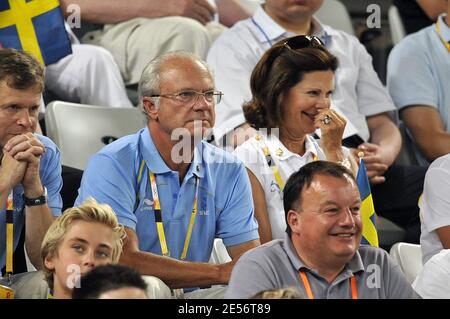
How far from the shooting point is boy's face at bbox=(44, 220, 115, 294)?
339 cm

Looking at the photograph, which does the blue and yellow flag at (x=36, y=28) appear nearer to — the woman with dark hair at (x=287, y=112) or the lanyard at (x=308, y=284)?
the woman with dark hair at (x=287, y=112)

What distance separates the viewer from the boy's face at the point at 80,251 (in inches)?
133

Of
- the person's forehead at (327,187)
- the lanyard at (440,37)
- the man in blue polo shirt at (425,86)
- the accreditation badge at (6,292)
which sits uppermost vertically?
the person's forehead at (327,187)

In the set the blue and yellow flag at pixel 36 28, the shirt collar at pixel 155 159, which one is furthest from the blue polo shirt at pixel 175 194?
the blue and yellow flag at pixel 36 28

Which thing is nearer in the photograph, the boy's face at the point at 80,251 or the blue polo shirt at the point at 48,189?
the boy's face at the point at 80,251

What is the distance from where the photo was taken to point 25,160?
376 cm

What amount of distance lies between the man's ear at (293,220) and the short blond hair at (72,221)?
53cm

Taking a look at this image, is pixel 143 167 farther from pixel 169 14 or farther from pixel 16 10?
pixel 169 14

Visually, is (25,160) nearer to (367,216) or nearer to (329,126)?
(329,126)

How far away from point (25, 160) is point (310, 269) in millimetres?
986

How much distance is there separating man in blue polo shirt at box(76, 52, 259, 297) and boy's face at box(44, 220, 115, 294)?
1.08 ft

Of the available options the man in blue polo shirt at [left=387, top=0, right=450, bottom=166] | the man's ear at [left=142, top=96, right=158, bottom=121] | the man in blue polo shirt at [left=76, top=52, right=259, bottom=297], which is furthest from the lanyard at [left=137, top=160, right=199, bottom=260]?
the man in blue polo shirt at [left=387, top=0, right=450, bottom=166]

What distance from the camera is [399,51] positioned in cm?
557

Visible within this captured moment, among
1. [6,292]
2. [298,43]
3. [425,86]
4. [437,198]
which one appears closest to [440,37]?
[425,86]
